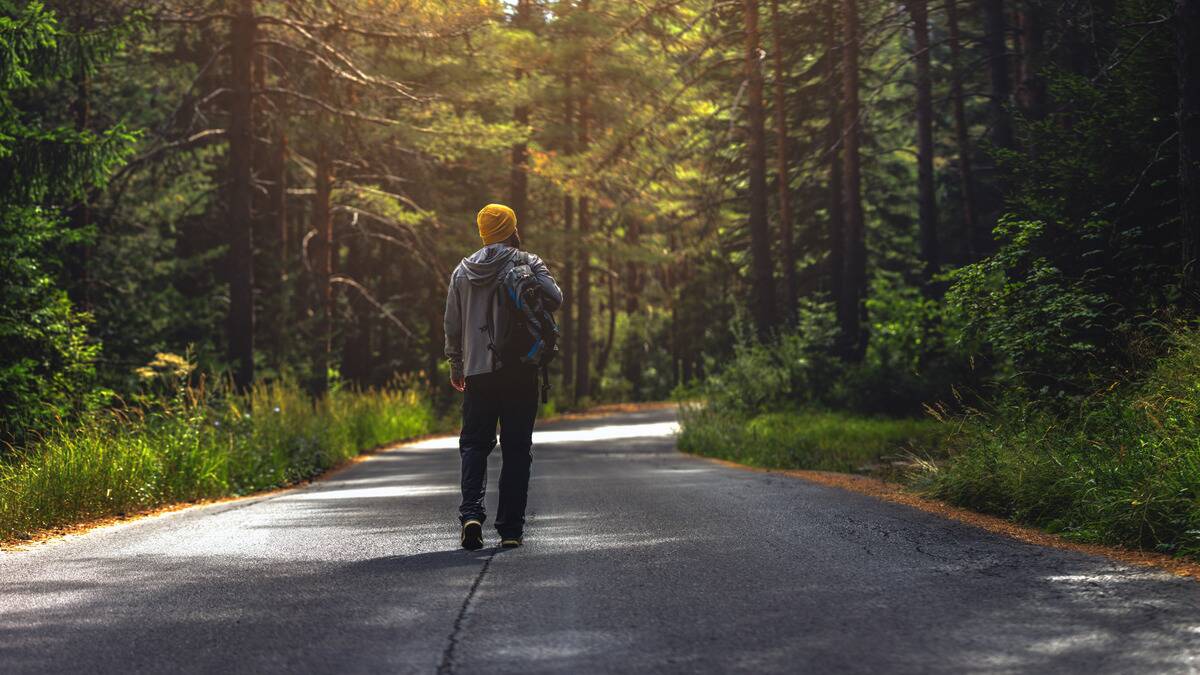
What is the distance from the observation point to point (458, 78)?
100ft

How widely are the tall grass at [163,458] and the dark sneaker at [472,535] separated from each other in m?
3.71

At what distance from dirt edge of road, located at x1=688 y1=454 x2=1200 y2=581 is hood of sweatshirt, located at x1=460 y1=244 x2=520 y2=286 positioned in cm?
386

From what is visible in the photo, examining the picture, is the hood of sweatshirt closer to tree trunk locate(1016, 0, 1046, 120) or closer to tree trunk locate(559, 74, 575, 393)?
tree trunk locate(1016, 0, 1046, 120)

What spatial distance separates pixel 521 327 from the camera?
802 centimetres

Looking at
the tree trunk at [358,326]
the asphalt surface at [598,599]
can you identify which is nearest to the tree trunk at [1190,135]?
the asphalt surface at [598,599]

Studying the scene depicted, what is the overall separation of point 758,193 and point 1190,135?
17.6 meters

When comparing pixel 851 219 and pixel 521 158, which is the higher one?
pixel 521 158

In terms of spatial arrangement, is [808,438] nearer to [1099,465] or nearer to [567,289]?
[1099,465]

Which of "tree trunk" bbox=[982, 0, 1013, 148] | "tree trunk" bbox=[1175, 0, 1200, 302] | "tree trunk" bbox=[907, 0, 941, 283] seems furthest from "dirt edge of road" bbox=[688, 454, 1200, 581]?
"tree trunk" bbox=[907, 0, 941, 283]

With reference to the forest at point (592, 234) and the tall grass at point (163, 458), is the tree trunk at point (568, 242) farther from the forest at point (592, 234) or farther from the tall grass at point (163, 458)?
the tall grass at point (163, 458)

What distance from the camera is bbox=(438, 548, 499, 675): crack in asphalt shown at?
4809 millimetres

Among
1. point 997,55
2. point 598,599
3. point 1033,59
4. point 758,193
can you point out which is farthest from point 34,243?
point 997,55

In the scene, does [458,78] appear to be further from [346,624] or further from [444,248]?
[346,624]

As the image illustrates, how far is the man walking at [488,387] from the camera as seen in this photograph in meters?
8.05
